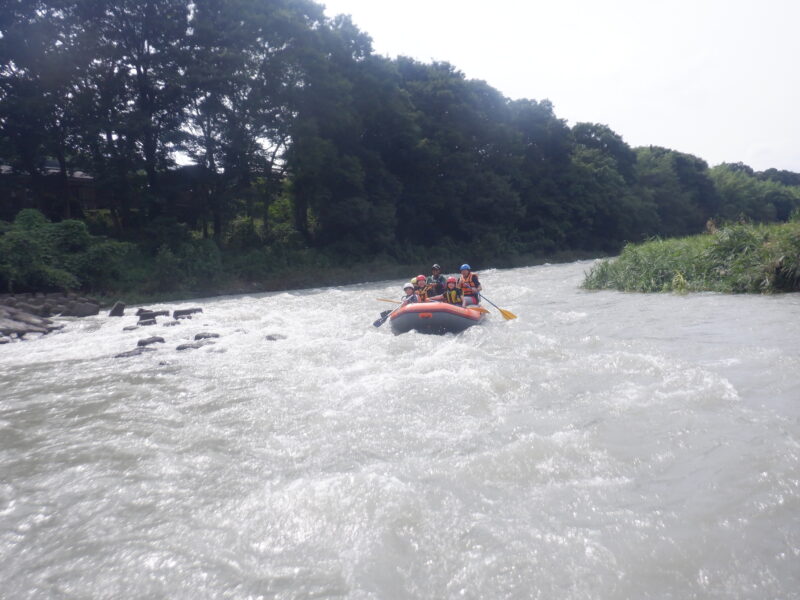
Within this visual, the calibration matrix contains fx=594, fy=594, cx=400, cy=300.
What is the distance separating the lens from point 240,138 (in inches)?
847

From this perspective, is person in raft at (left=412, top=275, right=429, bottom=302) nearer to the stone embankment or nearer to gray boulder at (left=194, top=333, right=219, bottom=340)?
gray boulder at (left=194, top=333, right=219, bottom=340)

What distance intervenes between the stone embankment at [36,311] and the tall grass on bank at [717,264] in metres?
11.6

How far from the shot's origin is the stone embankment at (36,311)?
1055cm

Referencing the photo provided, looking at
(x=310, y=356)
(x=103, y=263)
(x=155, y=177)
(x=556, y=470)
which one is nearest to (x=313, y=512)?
(x=556, y=470)

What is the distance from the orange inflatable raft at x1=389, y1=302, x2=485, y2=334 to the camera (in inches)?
344

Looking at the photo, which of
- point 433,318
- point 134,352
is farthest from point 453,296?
point 134,352

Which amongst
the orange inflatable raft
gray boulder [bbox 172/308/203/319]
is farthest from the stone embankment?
the orange inflatable raft

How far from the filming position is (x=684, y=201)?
4422cm

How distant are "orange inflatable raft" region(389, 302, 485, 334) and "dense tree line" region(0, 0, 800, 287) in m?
11.3

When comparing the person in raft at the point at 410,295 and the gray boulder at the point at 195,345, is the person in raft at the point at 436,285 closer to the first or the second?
the person in raft at the point at 410,295

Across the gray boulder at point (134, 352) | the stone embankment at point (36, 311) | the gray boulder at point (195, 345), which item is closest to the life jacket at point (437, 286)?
the gray boulder at point (195, 345)

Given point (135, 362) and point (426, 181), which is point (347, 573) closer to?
point (135, 362)

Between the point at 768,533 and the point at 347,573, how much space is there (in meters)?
1.95

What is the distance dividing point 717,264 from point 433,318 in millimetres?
6608
